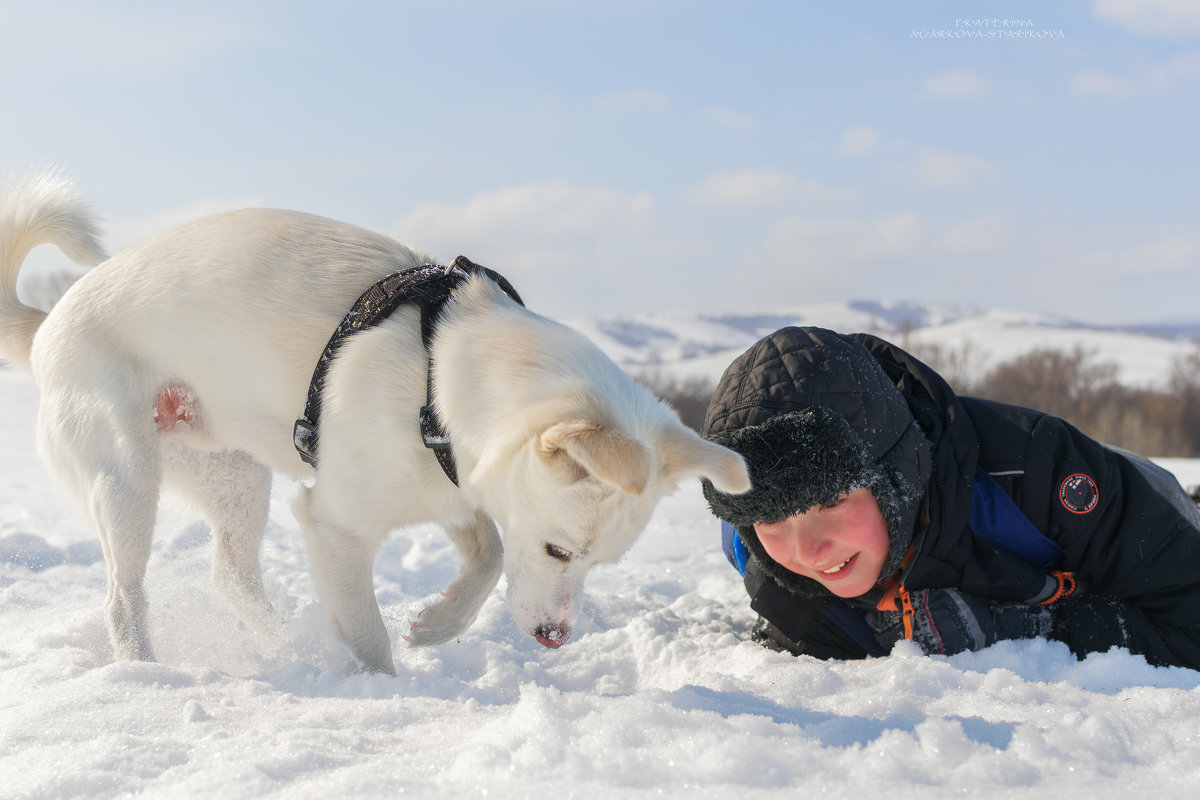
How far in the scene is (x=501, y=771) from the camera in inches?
63.9

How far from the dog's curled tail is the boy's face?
9.34 ft

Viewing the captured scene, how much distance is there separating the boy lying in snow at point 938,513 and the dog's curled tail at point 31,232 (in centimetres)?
260

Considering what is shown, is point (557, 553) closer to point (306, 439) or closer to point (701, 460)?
point (701, 460)

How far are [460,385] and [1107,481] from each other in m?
2.04

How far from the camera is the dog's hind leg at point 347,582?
2770 millimetres

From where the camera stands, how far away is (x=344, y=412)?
269cm

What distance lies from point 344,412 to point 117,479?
34.6 inches

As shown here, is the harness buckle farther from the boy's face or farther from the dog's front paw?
the boy's face

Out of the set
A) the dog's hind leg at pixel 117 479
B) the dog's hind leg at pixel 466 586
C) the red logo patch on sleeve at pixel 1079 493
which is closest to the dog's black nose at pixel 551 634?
the dog's hind leg at pixel 466 586

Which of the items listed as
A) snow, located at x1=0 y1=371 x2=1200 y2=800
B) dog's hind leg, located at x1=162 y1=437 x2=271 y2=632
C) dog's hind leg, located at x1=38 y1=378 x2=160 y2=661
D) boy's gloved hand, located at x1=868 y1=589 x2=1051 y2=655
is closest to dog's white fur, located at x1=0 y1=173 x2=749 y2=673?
dog's hind leg, located at x1=38 y1=378 x2=160 y2=661

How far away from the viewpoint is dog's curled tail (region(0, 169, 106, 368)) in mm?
3348

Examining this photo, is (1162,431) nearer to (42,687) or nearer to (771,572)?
(771,572)

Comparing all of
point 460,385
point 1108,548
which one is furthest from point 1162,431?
point 460,385

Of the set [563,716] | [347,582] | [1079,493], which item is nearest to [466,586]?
[347,582]
